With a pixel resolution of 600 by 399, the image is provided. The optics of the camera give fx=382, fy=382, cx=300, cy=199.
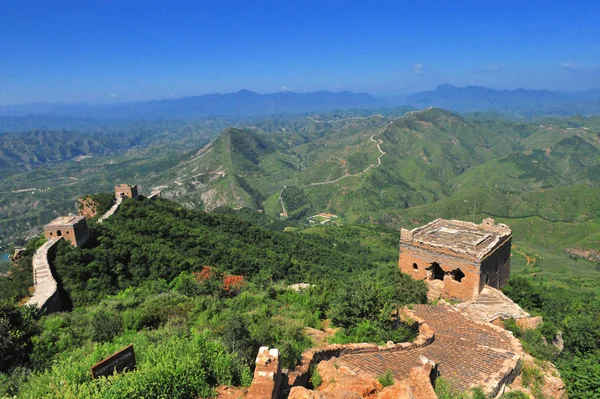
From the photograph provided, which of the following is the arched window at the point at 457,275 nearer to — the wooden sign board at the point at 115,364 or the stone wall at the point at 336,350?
the stone wall at the point at 336,350

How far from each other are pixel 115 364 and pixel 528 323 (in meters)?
20.1

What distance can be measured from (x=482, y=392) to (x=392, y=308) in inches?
203

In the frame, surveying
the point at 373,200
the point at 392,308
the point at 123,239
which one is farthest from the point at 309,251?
the point at 373,200

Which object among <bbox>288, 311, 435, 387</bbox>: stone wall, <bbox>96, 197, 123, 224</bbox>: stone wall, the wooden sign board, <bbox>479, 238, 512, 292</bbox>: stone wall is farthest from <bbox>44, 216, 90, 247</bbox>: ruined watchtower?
<bbox>479, 238, 512, 292</bbox>: stone wall

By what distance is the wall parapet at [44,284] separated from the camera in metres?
21.0

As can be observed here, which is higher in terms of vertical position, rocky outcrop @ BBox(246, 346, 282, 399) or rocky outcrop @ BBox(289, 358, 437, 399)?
rocky outcrop @ BBox(246, 346, 282, 399)

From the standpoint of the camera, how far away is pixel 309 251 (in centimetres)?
5478

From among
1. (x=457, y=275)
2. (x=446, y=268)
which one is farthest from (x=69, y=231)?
(x=457, y=275)

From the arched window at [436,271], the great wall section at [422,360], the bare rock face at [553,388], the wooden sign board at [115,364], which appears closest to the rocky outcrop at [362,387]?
the great wall section at [422,360]

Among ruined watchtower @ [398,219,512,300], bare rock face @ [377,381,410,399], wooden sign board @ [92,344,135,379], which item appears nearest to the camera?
wooden sign board @ [92,344,135,379]

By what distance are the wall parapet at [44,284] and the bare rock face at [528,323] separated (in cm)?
2475

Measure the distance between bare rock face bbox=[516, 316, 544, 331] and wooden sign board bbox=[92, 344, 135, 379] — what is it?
19.2 metres

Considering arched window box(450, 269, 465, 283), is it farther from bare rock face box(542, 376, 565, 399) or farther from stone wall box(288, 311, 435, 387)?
bare rock face box(542, 376, 565, 399)

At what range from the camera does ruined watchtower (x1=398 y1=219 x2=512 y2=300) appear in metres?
23.1
